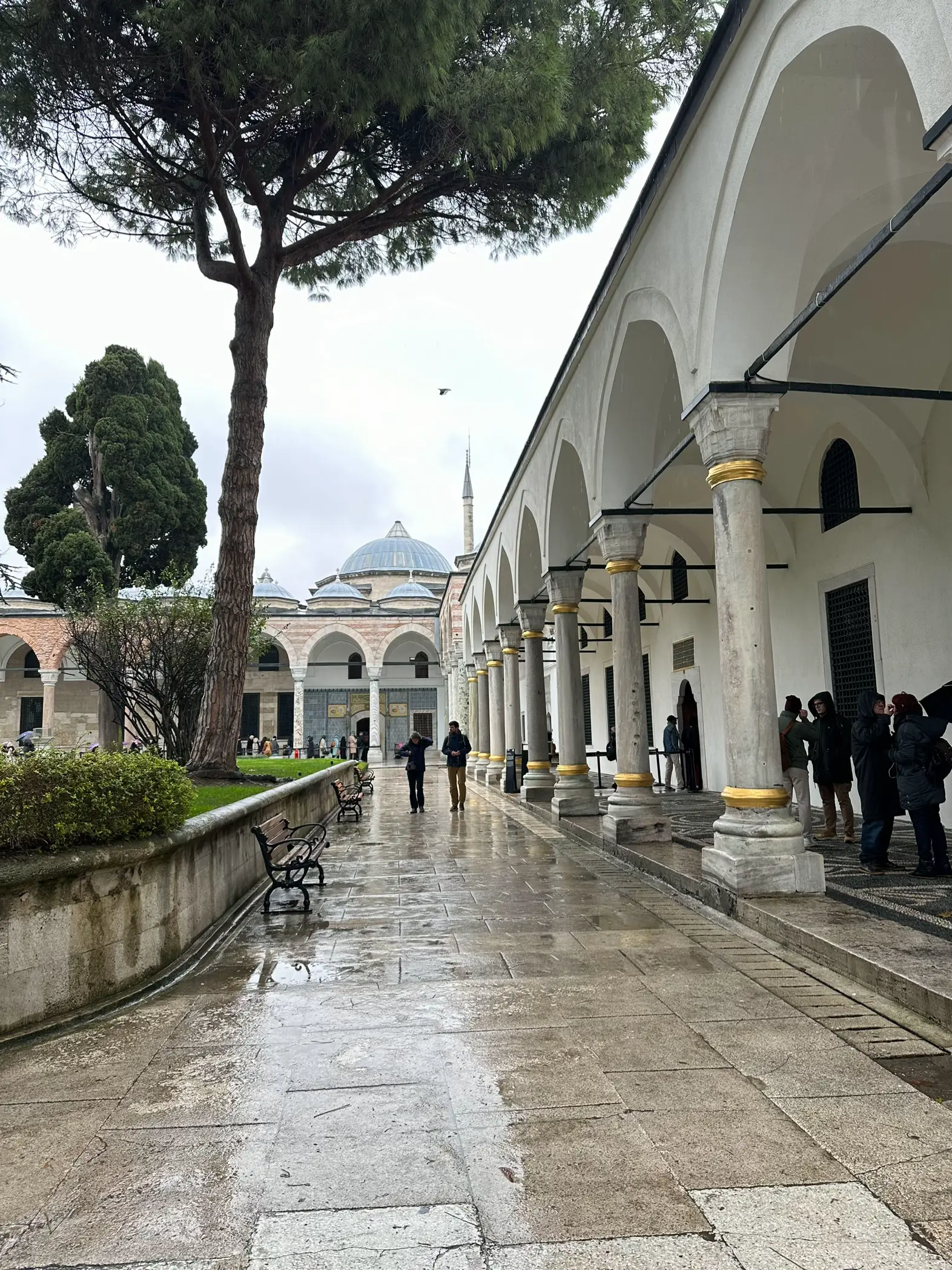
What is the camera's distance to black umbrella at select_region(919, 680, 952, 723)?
237 inches

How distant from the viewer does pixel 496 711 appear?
62.1ft

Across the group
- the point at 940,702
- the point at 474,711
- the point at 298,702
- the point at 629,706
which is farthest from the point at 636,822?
the point at 298,702

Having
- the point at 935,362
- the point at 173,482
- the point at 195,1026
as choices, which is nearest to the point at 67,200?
the point at 935,362

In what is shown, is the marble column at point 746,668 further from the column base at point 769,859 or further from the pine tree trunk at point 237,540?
the pine tree trunk at point 237,540

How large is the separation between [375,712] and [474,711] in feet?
43.6

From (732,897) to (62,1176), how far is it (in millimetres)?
3997

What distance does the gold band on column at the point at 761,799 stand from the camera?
5.50 m

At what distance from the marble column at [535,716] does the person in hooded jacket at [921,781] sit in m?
8.14

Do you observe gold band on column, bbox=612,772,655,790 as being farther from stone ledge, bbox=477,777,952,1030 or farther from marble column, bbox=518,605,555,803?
marble column, bbox=518,605,555,803

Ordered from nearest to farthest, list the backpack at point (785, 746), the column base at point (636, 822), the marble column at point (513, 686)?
the backpack at point (785, 746)
the column base at point (636, 822)
the marble column at point (513, 686)

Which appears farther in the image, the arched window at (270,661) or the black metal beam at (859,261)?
the arched window at (270,661)

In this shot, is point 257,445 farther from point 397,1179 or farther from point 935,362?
point 397,1179

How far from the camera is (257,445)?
10211 mm

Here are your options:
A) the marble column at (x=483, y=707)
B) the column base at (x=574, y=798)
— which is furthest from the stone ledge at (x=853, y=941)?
the marble column at (x=483, y=707)
